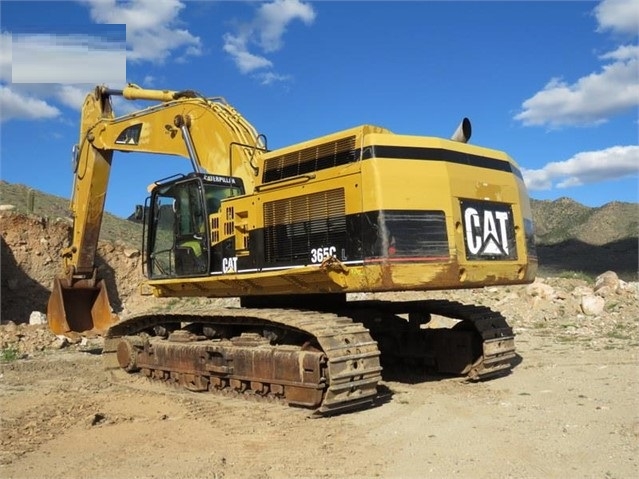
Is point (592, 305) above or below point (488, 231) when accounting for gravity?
below

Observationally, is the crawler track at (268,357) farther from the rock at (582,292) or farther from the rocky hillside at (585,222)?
the rocky hillside at (585,222)

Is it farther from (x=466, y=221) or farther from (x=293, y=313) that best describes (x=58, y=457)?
(x=466, y=221)

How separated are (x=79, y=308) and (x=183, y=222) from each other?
15.7 feet

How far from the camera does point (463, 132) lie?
7.75m

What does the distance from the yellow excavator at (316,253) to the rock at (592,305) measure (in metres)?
6.92

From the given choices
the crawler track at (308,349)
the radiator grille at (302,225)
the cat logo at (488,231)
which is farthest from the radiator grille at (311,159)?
the crawler track at (308,349)

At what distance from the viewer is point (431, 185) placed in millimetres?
6797

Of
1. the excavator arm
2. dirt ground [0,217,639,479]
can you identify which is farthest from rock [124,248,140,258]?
dirt ground [0,217,639,479]

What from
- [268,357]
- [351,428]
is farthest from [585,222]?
[351,428]

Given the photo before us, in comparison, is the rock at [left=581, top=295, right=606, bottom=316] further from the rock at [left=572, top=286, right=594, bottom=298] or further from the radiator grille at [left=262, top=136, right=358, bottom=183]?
the radiator grille at [left=262, top=136, right=358, bottom=183]

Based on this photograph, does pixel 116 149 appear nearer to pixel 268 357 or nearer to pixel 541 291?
pixel 268 357

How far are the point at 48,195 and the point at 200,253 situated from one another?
1036 inches

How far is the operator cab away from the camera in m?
8.45

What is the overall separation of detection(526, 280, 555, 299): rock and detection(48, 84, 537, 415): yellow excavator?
24.8 feet
